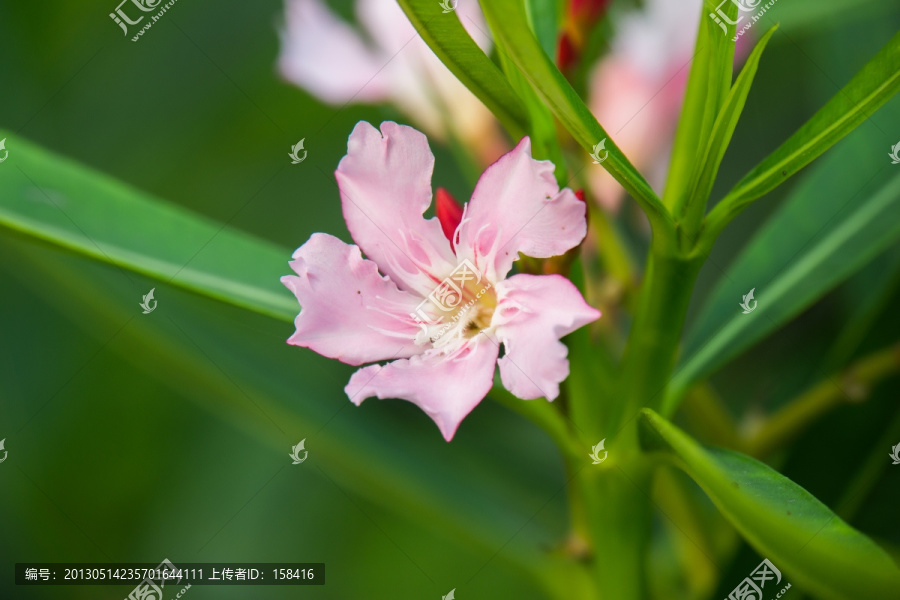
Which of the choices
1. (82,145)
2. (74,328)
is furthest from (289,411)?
(82,145)

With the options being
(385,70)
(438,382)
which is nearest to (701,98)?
(438,382)

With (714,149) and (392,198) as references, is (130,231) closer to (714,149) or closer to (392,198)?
(392,198)

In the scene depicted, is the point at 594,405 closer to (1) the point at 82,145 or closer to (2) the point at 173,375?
(2) the point at 173,375

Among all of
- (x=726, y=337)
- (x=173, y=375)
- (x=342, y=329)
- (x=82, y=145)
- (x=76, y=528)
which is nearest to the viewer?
(x=342, y=329)

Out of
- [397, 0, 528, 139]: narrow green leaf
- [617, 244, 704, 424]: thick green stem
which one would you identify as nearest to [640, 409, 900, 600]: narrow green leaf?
[617, 244, 704, 424]: thick green stem

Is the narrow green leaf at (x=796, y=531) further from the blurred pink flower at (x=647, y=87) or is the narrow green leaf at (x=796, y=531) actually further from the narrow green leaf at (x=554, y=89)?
the blurred pink flower at (x=647, y=87)

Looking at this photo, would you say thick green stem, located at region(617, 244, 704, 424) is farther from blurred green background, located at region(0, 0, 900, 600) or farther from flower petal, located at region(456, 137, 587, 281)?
blurred green background, located at region(0, 0, 900, 600)
